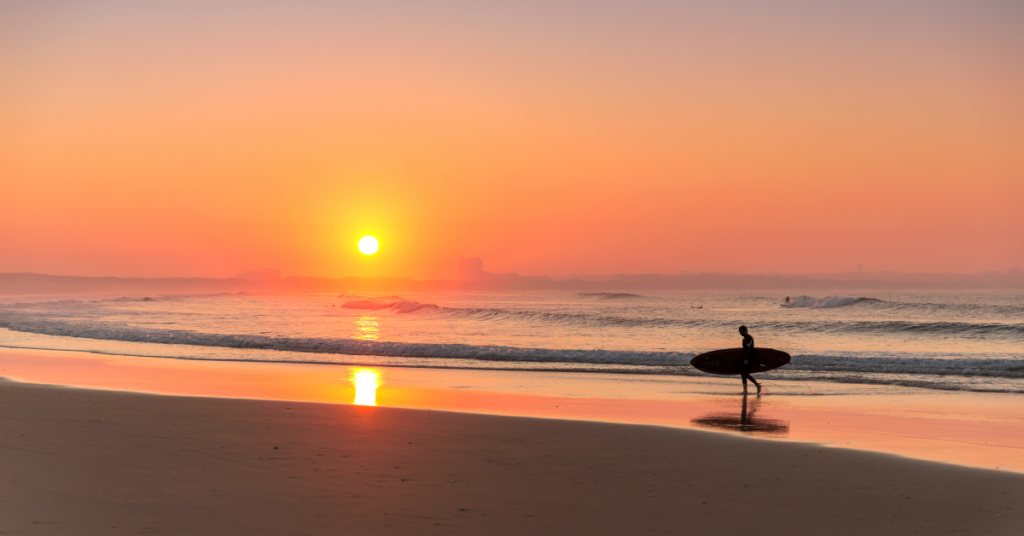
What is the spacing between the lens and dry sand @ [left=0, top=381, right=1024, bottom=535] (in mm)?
6469

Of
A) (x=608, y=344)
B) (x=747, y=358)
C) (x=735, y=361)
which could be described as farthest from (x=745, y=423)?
(x=608, y=344)

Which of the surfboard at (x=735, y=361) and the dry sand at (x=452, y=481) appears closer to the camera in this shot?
the dry sand at (x=452, y=481)

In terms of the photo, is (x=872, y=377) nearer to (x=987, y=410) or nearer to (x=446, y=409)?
(x=987, y=410)

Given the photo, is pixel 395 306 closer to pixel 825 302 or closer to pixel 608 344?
pixel 825 302

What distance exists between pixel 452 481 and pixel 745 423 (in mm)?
6483

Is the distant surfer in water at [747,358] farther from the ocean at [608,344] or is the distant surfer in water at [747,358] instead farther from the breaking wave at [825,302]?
the breaking wave at [825,302]

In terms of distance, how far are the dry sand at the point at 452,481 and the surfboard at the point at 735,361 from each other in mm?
8427

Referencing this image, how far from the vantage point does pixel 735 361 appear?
19.2 meters

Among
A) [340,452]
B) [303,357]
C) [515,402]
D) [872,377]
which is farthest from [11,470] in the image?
[872,377]

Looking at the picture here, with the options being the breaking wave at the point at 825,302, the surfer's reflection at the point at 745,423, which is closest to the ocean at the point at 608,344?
the surfer's reflection at the point at 745,423

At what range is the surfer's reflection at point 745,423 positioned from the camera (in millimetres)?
11758

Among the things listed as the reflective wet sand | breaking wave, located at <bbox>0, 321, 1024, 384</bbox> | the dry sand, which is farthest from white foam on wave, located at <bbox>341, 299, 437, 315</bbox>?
the dry sand

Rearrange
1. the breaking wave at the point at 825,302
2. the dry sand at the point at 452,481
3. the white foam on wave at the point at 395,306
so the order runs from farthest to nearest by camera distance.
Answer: the white foam on wave at the point at 395,306, the breaking wave at the point at 825,302, the dry sand at the point at 452,481

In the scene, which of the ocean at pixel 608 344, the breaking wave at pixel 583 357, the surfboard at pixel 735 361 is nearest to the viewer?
the surfboard at pixel 735 361
